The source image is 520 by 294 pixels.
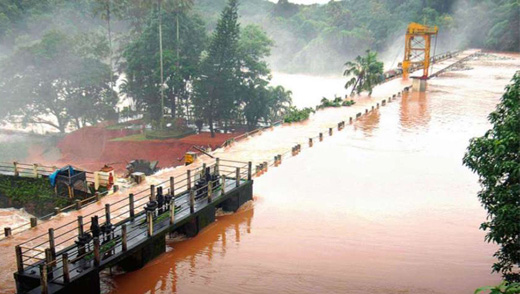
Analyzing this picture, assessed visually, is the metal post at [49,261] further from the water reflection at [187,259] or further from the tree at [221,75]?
the tree at [221,75]

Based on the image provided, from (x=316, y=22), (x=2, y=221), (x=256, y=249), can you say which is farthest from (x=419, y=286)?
(x=316, y=22)

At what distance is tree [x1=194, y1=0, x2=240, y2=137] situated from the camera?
5275 centimetres

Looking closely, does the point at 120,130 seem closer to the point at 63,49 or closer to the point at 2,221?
the point at 63,49

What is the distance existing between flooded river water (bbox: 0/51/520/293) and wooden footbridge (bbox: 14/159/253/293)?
0.54 m

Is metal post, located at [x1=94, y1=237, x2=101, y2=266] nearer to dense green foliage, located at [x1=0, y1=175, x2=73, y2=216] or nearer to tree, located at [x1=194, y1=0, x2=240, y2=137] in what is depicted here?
dense green foliage, located at [x1=0, y1=175, x2=73, y2=216]

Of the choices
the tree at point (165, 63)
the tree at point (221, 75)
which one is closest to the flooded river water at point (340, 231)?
the tree at point (221, 75)

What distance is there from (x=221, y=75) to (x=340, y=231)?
126ft

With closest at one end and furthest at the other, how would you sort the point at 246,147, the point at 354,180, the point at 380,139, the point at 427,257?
the point at 427,257, the point at 354,180, the point at 246,147, the point at 380,139

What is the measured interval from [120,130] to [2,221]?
33.3 meters

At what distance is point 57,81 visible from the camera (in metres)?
57.8

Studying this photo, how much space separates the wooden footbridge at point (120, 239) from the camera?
1191 centimetres

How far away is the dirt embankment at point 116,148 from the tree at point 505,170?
36.8 m

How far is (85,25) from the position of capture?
78625mm

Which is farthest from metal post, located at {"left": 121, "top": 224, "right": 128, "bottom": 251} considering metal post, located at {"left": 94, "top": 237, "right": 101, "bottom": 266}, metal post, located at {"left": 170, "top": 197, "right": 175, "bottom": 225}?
metal post, located at {"left": 170, "top": 197, "right": 175, "bottom": 225}
